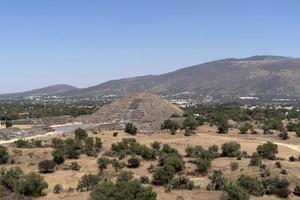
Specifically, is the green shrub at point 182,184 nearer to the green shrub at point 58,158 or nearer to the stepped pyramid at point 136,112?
the green shrub at point 58,158

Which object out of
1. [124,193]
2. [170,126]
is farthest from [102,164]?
[170,126]

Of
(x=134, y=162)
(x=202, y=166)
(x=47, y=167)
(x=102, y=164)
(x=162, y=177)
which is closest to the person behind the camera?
(x=162, y=177)

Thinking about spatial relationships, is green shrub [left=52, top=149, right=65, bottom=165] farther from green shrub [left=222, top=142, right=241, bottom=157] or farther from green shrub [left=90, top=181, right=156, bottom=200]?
green shrub [left=90, top=181, right=156, bottom=200]

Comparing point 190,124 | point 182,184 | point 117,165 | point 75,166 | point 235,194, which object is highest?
point 235,194

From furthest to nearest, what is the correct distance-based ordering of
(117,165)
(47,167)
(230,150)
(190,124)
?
(190,124)
(230,150)
(117,165)
(47,167)

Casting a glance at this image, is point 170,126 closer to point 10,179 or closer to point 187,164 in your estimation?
point 187,164

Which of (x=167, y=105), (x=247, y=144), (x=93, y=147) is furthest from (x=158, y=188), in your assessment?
(x=167, y=105)

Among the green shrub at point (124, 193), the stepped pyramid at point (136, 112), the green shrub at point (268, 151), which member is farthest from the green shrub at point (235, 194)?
the stepped pyramid at point (136, 112)

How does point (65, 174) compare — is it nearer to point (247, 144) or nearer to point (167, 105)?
point (247, 144)
